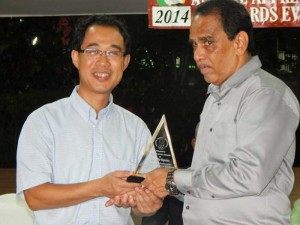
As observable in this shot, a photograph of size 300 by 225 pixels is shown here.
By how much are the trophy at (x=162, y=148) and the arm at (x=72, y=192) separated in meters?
0.10

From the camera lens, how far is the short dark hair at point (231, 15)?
2.34 meters

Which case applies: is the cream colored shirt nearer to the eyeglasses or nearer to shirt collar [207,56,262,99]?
shirt collar [207,56,262,99]

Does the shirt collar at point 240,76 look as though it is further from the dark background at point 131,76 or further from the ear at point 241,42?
the dark background at point 131,76

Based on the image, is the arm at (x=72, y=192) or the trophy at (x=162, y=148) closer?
the arm at (x=72, y=192)

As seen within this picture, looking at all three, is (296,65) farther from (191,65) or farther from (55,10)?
(55,10)

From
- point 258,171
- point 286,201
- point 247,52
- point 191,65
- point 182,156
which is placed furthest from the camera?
point 191,65

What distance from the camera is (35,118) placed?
7.74ft

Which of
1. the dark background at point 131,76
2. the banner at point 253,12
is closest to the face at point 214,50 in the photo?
the banner at point 253,12

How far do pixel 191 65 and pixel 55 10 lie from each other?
22.7ft

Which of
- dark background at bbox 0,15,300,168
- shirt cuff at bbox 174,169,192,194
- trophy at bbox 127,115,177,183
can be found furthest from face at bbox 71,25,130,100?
dark background at bbox 0,15,300,168

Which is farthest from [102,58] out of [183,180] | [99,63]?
[183,180]

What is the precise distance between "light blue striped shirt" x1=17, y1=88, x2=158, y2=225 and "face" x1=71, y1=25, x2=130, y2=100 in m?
0.08

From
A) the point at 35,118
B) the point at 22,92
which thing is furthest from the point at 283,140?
the point at 22,92

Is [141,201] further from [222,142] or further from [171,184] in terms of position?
[222,142]
